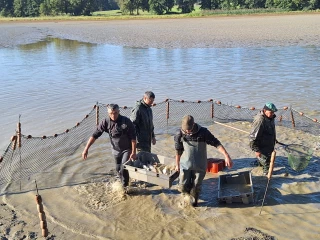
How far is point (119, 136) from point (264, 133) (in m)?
2.98

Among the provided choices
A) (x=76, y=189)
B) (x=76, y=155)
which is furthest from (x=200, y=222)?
(x=76, y=155)

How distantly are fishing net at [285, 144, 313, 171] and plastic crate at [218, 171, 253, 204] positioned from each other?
1068mm

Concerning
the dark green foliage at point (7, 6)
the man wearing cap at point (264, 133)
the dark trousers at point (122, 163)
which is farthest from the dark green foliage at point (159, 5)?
the dark trousers at point (122, 163)

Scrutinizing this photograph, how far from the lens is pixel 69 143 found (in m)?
10.5

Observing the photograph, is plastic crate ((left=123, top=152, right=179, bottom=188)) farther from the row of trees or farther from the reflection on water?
the row of trees

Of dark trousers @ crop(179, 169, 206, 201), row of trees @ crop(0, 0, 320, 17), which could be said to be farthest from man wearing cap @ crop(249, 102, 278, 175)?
row of trees @ crop(0, 0, 320, 17)

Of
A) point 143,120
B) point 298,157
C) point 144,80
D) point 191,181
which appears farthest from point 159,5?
point 191,181

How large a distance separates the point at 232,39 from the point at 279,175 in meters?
27.0

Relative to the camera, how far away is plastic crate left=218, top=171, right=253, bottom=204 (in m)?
6.96

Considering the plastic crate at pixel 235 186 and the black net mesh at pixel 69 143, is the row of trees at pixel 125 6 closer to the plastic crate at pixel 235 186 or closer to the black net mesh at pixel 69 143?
the black net mesh at pixel 69 143

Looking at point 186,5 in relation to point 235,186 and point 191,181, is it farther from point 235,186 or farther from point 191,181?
point 191,181

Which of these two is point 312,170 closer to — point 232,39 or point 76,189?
point 76,189

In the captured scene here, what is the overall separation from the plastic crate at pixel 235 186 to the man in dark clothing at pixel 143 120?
1.73 meters

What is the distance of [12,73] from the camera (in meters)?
21.0
